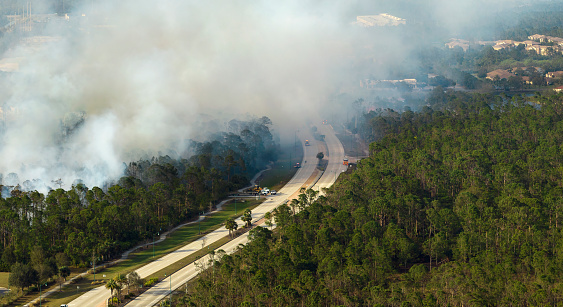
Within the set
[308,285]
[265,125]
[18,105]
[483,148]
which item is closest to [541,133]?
[483,148]

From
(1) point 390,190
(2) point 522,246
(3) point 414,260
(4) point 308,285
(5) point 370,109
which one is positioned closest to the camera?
(4) point 308,285

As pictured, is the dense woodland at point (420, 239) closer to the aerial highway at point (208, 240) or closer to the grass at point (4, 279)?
the aerial highway at point (208, 240)

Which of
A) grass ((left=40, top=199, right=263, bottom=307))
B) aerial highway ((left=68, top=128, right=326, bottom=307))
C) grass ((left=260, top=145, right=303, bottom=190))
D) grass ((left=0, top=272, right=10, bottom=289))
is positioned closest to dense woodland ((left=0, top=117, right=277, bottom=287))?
grass ((left=0, top=272, right=10, bottom=289))

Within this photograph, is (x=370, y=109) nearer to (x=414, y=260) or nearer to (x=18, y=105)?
(x=18, y=105)

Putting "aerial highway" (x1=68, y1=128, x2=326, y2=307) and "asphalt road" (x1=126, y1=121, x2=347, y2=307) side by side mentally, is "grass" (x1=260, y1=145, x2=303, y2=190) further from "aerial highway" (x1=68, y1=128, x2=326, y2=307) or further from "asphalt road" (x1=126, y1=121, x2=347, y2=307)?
"asphalt road" (x1=126, y1=121, x2=347, y2=307)

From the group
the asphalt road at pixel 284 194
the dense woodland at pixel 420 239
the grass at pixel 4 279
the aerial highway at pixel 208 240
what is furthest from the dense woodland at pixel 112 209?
the dense woodland at pixel 420 239

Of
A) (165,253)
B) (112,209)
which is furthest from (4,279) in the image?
(165,253)

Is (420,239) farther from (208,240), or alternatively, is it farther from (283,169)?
(283,169)

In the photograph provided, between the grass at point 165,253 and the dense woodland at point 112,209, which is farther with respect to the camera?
the dense woodland at point 112,209

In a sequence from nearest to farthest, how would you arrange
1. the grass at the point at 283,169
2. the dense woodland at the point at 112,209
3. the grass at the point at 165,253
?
the grass at the point at 165,253 → the dense woodland at the point at 112,209 → the grass at the point at 283,169
